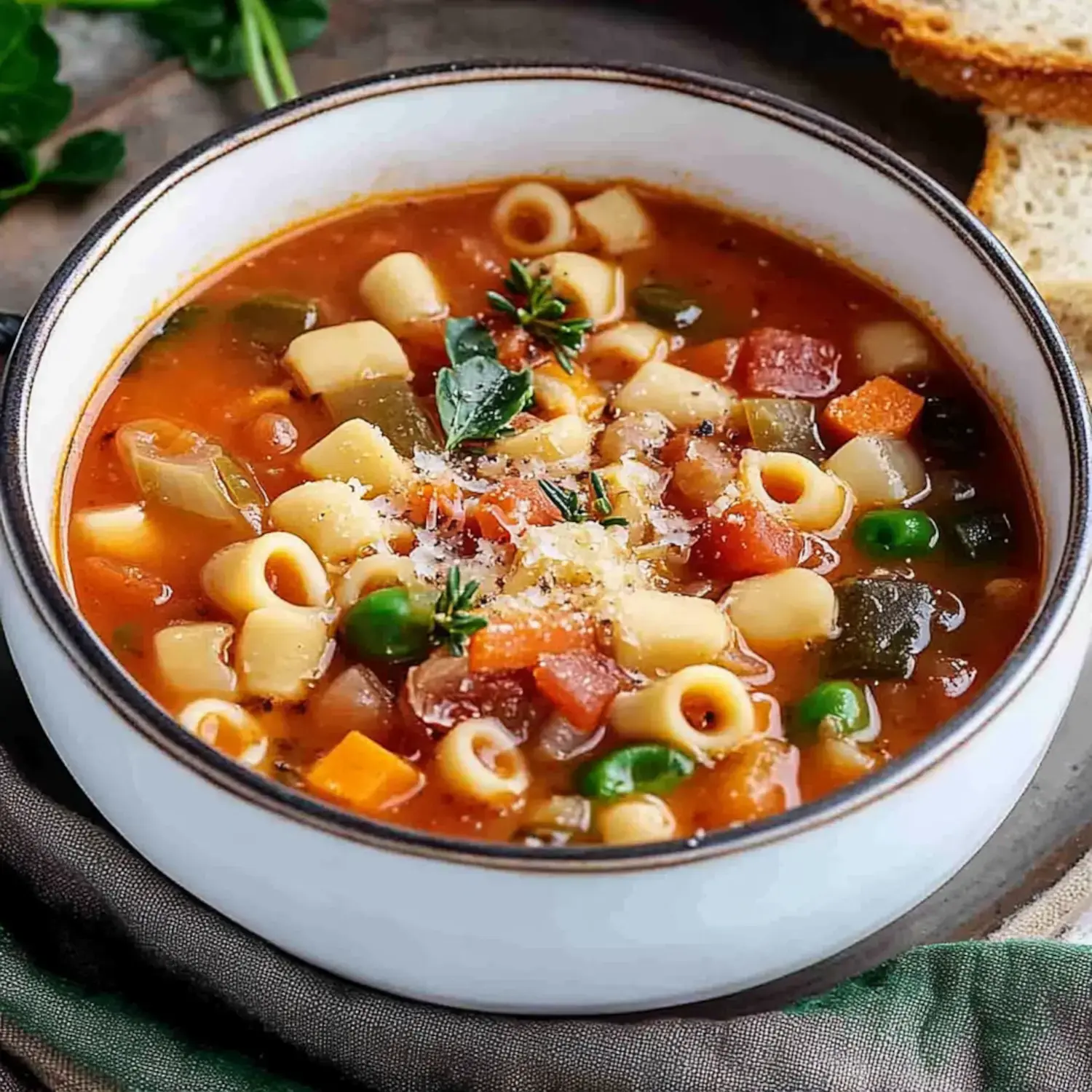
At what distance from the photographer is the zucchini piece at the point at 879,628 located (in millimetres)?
2945

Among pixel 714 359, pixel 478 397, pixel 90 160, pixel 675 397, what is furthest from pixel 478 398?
pixel 90 160

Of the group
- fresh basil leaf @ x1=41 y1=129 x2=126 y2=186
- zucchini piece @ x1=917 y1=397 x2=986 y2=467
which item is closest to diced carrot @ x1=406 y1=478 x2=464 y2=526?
zucchini piece @ x1=917 y1=397 x2=986 y2=467

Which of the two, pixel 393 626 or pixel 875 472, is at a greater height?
pixel 875 472

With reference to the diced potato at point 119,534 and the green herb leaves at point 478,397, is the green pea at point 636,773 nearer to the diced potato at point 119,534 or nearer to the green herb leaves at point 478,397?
the green herb leaves at point 478,397

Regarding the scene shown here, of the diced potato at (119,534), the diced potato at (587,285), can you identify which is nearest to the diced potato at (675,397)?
the diced potato at (587,285)

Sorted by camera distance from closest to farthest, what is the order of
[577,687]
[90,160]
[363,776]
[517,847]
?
[517,847]
[363,776]
[577,687]
[90,160]

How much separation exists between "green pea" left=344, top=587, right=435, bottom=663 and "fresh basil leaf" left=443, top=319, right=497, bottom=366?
2.28ft

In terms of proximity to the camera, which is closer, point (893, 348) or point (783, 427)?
point (783, 427)

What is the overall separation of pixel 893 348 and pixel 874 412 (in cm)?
23

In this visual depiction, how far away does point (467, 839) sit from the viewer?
2330 mm

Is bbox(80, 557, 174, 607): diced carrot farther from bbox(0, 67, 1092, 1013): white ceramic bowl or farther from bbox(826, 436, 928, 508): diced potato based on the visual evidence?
bbox(826, 436, 928, 508): diced potato

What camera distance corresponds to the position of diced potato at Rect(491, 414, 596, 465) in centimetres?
325

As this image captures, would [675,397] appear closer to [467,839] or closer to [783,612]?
[783,612]

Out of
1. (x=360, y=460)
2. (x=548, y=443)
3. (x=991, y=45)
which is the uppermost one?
(x=991, y=45)
